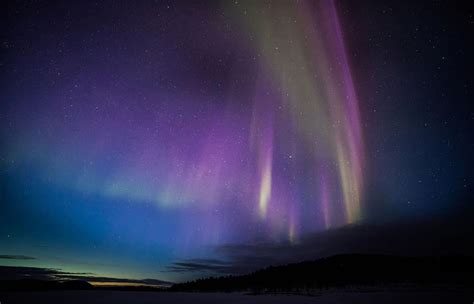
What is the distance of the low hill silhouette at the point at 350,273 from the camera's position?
6712 centimetres

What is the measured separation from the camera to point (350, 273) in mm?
77812

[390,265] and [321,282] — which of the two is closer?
[321,282]

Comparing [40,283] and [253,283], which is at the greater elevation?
[253,283]

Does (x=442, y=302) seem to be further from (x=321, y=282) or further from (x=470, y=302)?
(x=321, y=282)

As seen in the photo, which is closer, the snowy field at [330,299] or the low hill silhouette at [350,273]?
the snowy field at [330,299]

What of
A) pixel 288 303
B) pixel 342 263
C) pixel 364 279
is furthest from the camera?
pixel 342 263

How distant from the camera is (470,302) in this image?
25594mm

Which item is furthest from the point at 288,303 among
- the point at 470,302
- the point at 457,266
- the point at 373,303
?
the point at 457,266

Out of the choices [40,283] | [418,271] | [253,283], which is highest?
[418,271]

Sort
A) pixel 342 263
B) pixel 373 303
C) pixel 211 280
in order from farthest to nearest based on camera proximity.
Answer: pixel 211 280 < pixel 342 263 < pixel 373 303

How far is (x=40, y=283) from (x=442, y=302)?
5855 inches

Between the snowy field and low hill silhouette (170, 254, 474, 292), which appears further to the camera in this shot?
low hill silhouette (170, 254, 474, 292)

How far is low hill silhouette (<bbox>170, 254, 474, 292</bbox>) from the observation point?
6712 centimetres

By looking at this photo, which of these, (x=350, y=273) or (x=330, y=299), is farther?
(x=350, y=273)
